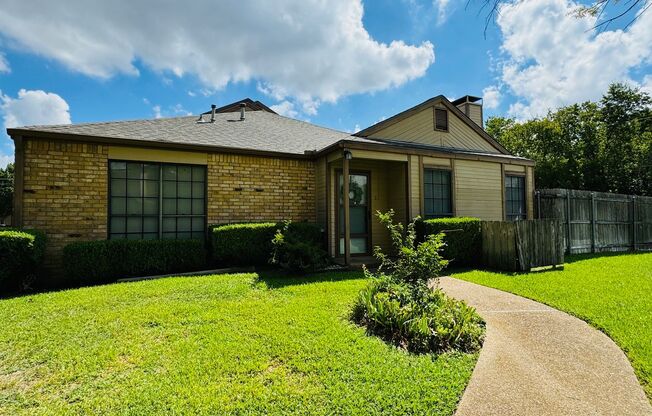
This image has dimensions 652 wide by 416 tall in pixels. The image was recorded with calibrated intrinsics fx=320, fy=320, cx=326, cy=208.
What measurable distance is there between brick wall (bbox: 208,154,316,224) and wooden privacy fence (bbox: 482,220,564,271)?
16.6 feet

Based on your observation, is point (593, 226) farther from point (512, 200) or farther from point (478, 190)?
point (478, 190)

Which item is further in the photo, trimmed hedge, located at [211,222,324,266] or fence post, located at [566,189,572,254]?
fence post, located at [566,189,572,254]

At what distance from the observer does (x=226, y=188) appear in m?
8.76

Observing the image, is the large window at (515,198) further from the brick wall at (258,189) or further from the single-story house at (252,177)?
the brick wall at (258,189)

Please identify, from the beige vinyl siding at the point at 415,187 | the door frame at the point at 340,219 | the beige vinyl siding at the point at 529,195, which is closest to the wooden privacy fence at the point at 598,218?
the beige vinyl siding at the point at 529,195

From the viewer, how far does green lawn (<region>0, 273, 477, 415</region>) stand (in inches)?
102

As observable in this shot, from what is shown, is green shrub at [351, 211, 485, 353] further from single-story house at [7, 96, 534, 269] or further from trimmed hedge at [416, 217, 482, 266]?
trimmed hedge at [416, 217, 482, 266]

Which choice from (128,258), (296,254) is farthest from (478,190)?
(128,258)

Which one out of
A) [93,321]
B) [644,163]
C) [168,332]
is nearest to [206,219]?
[93,321]

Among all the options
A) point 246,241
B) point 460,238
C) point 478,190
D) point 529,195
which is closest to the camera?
point 246,241

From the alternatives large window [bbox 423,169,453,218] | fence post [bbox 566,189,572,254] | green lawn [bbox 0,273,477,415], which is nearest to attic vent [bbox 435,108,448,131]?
large window [bbox 423,169,453,218]

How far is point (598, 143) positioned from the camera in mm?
23219

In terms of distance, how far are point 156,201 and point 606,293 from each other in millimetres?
9770

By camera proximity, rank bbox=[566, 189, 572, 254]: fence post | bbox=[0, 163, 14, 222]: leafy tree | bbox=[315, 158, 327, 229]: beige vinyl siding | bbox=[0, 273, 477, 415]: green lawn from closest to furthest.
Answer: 1. bbox=[0, 273, 477, 415]: green lawn
2. bbox=[315, 158, 327, 229]: beige vinyl siding
3. bbox=[566, 189, 572, 254]: fence post
4. bbox=[0, 163, 14, 222]: leafy tree
